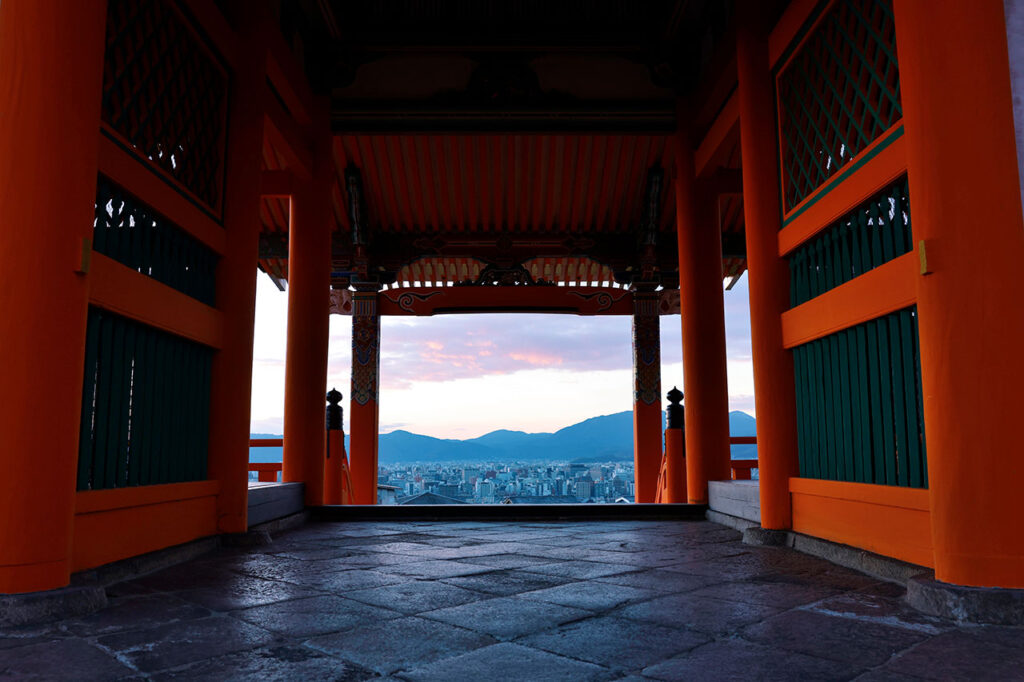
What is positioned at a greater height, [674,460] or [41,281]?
[41,281]

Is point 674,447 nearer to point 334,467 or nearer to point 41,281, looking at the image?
point 334,467

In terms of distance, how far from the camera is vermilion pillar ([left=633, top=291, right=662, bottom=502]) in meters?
9.08

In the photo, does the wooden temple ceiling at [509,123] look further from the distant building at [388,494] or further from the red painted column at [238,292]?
the distant building at [388,494]

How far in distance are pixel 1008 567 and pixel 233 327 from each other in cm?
342

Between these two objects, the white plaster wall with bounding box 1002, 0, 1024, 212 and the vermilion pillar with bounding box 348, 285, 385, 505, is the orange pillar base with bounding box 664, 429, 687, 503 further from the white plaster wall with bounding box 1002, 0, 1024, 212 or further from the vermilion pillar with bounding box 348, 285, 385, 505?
the white plaster wall with bounding box 1002, 0, 1024, 212

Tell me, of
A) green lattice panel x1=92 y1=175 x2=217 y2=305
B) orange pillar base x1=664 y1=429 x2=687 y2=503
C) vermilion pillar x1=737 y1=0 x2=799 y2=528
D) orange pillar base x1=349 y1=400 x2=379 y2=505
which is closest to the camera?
green lattice panel x1=92 y1=175 x2=217 y2=305

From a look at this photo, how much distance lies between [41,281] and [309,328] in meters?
3.14

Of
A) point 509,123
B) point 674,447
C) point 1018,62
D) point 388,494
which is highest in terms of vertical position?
point 509,123

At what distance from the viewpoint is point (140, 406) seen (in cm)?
312

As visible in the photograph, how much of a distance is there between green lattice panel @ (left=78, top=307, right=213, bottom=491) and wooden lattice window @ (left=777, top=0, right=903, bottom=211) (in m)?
3.06

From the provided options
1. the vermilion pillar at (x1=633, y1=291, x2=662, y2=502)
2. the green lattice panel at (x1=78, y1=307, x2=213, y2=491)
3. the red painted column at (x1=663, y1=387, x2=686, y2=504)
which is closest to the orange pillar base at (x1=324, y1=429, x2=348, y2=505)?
the red painted column at (x1=663, y1=387, x2=686, y2=504)

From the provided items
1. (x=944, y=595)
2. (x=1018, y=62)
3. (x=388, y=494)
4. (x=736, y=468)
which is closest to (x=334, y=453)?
(x=736, y=468)

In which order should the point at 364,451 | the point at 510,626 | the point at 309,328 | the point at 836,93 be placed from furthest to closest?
the point at 364,451 → the point at 309,328 → the point at 836,93 → the point at 510,626

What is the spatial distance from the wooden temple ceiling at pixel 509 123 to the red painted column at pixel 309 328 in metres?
0.69
